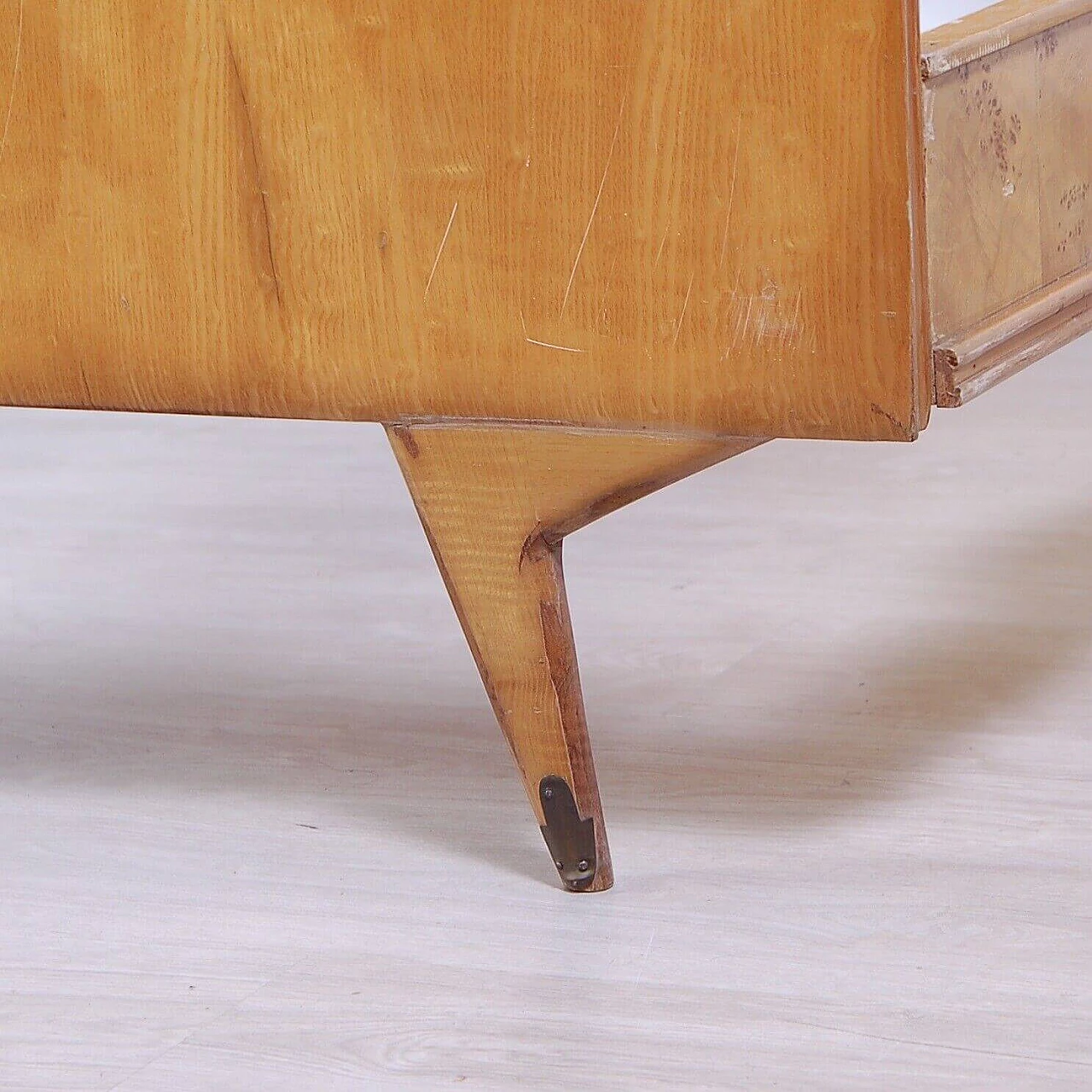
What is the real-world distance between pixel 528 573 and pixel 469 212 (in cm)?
21

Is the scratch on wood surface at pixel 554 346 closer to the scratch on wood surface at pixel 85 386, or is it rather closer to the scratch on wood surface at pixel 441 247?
the scratch on wood surface at pixel 441 247

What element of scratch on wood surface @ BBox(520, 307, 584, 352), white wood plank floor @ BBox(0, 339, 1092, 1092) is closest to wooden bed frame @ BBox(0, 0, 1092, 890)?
scratch on wood surface @ BBox(520, 307, 584, 352)

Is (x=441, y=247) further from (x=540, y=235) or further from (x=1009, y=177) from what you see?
(x=1009, y=177)

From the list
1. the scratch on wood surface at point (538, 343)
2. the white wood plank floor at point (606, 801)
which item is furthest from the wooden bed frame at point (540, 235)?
the white wood plank floor at point (606, 801)

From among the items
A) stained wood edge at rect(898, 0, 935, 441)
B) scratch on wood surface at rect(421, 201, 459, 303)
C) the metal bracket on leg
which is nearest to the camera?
stained wood edge at rect(898, 0, 935, 441)

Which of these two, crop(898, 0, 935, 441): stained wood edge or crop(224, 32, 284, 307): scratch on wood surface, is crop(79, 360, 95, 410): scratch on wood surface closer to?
crop(224, 32, 284, 307): scratch on wood surface

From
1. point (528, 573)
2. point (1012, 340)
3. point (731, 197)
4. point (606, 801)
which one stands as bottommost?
point (606, 801)

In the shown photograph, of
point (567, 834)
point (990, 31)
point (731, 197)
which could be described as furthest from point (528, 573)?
point (990, 31)

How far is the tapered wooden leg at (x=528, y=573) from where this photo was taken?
0.99 metres

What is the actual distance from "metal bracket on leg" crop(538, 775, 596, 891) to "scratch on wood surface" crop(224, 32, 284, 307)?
0.31 m

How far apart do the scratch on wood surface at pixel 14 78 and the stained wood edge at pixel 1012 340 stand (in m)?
0.50

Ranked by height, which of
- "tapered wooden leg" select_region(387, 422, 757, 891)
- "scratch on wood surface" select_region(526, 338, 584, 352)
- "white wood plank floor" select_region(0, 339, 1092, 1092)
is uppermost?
"scratch on wood surface" select_region(526, 338, 584, 352)

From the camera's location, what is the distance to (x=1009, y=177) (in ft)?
3.05

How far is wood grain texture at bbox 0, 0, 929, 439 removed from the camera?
0.84 m
